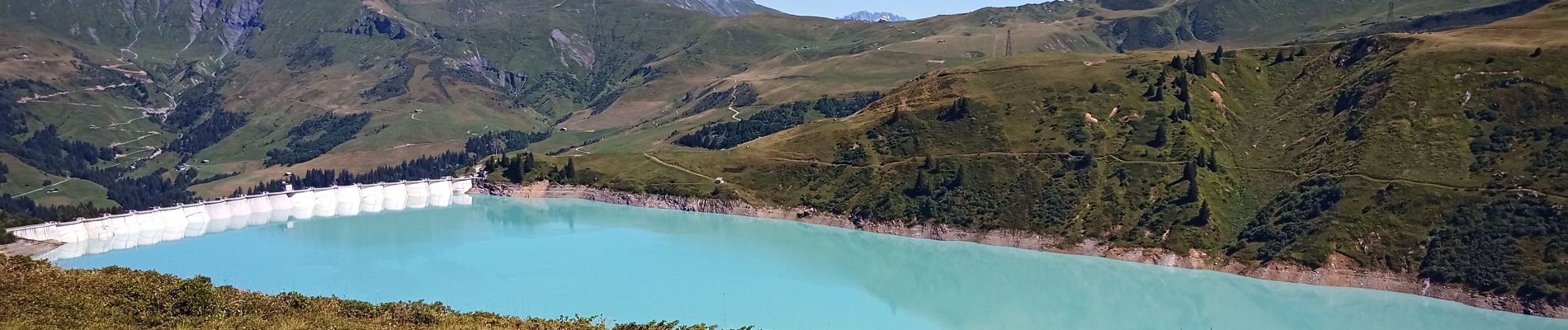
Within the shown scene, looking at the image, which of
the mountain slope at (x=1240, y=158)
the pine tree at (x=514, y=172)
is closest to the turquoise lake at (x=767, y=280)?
the mountain slope at (x=1240, y=158)

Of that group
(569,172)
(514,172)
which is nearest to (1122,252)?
(569,172)

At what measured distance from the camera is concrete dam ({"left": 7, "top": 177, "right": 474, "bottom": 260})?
13750 cm

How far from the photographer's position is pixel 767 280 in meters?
110

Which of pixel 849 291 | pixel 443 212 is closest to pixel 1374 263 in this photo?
pixel 849 291

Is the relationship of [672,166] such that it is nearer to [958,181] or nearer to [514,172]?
[514,172]

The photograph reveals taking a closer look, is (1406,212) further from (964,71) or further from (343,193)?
(343,193)

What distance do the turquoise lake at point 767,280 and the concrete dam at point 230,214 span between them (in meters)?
8.07

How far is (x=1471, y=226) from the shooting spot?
108 metres

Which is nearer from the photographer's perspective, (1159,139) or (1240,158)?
(1240,158)

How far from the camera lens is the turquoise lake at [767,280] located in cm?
9619

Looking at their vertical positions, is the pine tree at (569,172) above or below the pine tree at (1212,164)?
below

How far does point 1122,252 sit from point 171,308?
328ft

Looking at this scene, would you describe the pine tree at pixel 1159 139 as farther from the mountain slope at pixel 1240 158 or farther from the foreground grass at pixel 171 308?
the foreground grass at pixel 171 308

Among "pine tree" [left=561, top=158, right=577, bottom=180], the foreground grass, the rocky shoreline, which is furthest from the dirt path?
the foreground grass
